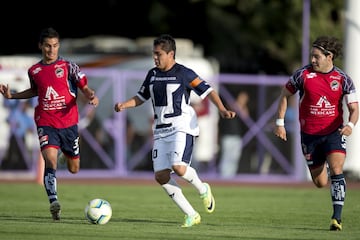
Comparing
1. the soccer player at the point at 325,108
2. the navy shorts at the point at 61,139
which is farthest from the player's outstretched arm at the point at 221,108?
the navy shorts at the point at 61,139

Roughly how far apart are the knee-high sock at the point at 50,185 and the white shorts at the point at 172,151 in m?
1.60

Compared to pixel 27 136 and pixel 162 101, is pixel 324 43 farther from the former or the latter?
pixel 27 136

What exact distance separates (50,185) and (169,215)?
231 centimetres

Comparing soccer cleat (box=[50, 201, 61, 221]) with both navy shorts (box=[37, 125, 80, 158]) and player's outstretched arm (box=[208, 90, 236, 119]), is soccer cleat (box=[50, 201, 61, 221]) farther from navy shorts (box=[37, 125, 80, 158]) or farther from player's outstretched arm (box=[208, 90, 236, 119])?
player's outstretched arm (box=[208, 90, 236, 119])

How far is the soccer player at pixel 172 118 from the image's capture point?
14.8 metres

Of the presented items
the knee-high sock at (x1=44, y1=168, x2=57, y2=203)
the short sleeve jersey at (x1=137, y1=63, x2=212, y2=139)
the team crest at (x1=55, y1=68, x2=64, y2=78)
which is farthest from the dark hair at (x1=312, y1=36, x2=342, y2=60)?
the knee-high sock at (x1=44, y1=168, x2=57, y2=203)

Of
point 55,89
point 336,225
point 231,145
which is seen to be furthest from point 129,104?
point 231,145

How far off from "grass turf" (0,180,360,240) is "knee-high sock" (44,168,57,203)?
1.15 ft

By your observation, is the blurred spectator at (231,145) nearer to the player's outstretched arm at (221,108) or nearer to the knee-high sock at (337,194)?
the player's outstretched arm at (221,108)

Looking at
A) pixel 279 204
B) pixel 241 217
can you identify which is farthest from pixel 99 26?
pixel 241 217

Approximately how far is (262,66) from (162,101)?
86.6 ft

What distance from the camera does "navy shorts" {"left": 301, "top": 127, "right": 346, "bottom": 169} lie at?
48.0ft

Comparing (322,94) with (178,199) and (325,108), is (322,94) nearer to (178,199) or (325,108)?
(325,108)

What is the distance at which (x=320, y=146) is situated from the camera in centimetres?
1479
